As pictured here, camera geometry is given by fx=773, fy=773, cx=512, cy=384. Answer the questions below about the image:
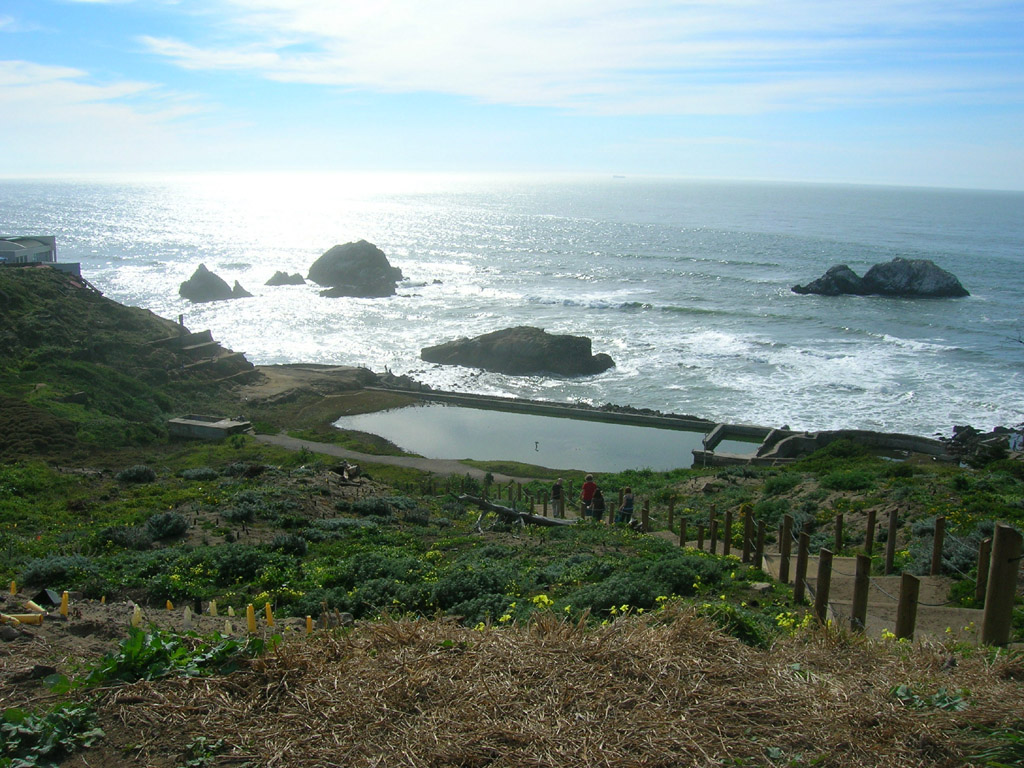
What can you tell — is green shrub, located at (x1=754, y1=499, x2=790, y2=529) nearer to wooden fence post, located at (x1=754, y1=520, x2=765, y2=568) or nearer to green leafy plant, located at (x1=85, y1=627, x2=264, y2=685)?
wooden fence post, located at (x1=754, y1=520, x2=765, y2=568)

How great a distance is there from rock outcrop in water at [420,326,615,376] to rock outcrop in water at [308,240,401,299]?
37224 millimetres

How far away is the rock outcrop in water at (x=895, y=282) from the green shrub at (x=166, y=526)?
8689 centimetres

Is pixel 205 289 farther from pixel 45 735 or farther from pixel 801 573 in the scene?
pixel 45 735

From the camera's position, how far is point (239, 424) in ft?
126

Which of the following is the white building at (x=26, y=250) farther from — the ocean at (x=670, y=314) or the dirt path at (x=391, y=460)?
the dirt path at (x=391, y=460)

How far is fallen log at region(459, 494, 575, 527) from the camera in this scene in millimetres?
20812

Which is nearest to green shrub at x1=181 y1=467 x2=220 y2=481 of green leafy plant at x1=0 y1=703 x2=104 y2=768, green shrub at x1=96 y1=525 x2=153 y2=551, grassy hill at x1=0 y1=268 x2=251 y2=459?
grassy hill at x1=0 y1=268 x2=251 y2=459

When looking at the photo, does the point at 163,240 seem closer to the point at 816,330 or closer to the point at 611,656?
the point at 816,330

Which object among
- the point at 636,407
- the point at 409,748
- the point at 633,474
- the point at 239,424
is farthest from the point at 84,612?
the point at 636,407

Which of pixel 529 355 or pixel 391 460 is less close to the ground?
pixel 529 355

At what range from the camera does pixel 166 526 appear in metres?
16.3

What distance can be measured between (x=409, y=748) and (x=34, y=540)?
47.7ft

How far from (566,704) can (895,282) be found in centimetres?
9903

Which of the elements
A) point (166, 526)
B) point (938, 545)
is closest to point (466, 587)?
point (938, 545)
